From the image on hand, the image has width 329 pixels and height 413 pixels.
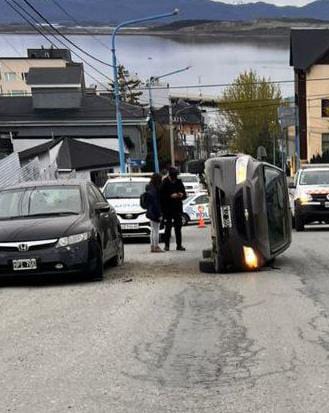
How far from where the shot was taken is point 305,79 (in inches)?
2790

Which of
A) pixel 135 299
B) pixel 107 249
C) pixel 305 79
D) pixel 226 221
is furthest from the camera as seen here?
pixel 305 79

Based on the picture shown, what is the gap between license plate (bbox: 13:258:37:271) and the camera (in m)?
9.87

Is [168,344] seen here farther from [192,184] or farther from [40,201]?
[192,184]

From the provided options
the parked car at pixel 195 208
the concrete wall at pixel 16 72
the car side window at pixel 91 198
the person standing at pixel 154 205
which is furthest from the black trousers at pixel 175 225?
the concrete wall at pixel 16 72

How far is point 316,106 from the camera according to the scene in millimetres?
70688

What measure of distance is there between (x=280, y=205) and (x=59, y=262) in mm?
3862

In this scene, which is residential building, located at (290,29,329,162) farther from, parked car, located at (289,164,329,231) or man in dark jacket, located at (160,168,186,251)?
man in dark jacket, located at (160,168,186,251)

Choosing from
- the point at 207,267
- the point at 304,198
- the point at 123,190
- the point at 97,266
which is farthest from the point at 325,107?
the point at 97,266

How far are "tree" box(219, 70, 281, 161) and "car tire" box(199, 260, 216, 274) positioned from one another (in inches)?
2600

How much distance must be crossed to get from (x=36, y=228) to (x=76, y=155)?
3830 centimetres

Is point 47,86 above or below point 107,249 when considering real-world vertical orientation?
above

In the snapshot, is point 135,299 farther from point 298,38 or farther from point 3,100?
point 298,38

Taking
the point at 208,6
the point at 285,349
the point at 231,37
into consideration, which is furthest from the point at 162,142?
the point at 285,349

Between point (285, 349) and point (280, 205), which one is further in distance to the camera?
point (280, 205)
